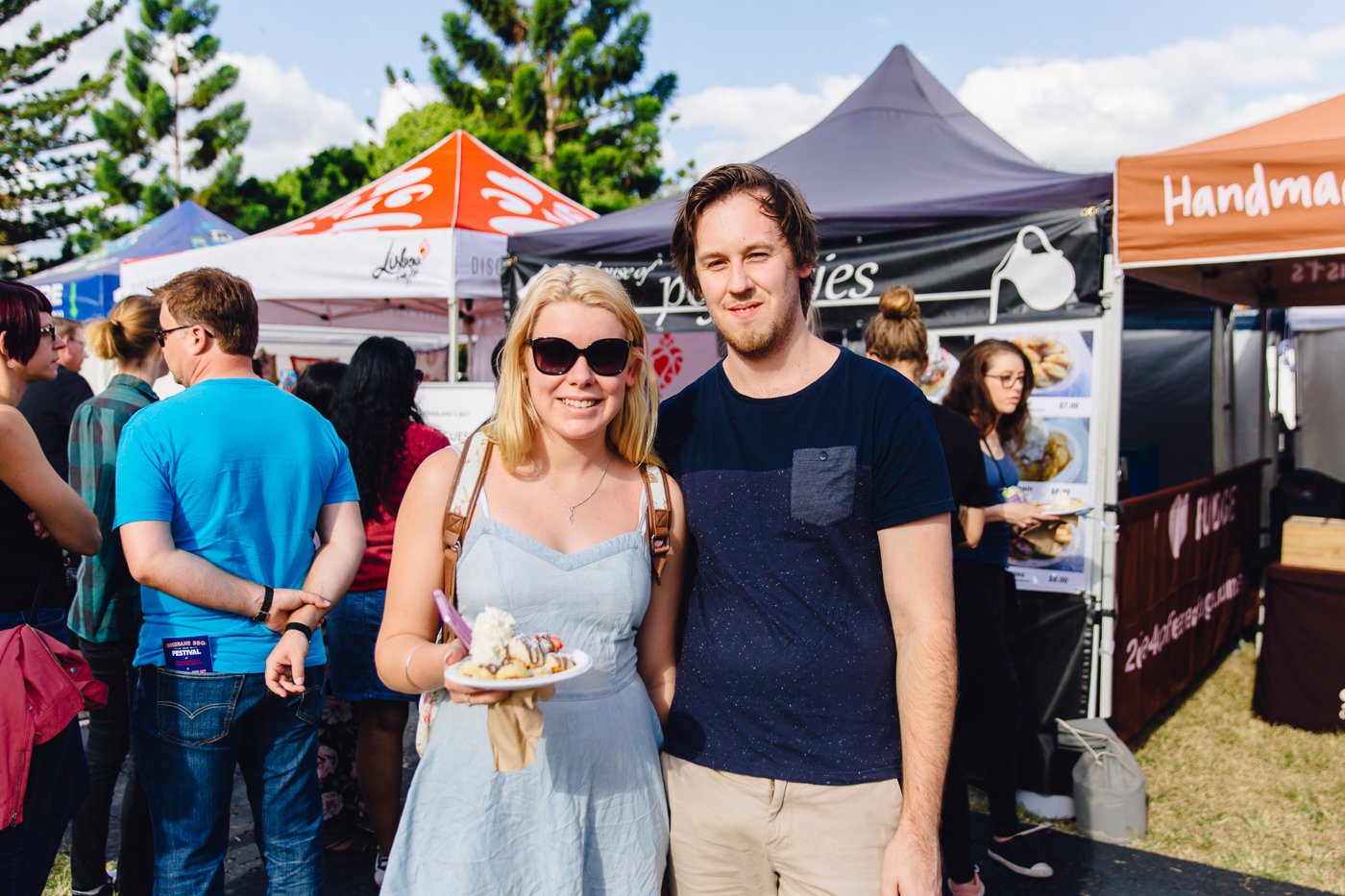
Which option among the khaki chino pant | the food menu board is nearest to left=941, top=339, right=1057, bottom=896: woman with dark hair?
the food menu board

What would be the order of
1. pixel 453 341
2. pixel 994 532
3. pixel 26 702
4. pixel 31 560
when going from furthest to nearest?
pixel 453 341, pixel 994 532, pixel 31 560, pixel 26 702

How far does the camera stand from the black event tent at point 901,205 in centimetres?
408

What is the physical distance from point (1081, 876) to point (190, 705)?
10.3 feet

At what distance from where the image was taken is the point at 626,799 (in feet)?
5.49

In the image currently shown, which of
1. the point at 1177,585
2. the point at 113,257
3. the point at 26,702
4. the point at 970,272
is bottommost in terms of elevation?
the point at 1177,585

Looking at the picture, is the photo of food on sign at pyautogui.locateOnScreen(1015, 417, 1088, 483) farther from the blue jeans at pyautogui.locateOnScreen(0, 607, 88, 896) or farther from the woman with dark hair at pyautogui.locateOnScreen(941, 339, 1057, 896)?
the blue jeans at pyautogui.locateOnScreen(0, 607, 88, 896)

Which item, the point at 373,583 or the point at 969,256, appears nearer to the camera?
the point at 373,583

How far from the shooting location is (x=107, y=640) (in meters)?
3.05

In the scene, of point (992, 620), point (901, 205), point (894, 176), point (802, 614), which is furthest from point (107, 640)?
point (894, 176)

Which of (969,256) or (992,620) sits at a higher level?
(969,256)

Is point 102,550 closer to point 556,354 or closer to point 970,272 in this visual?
point 556,354

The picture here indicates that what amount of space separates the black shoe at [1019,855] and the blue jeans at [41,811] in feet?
10.1

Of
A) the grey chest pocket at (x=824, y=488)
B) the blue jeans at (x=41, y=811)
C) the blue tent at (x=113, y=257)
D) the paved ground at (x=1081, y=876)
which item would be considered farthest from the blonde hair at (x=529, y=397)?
the blue tent at (x=113, y=257)

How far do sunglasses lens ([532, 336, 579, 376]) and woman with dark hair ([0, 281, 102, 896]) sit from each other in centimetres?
134
